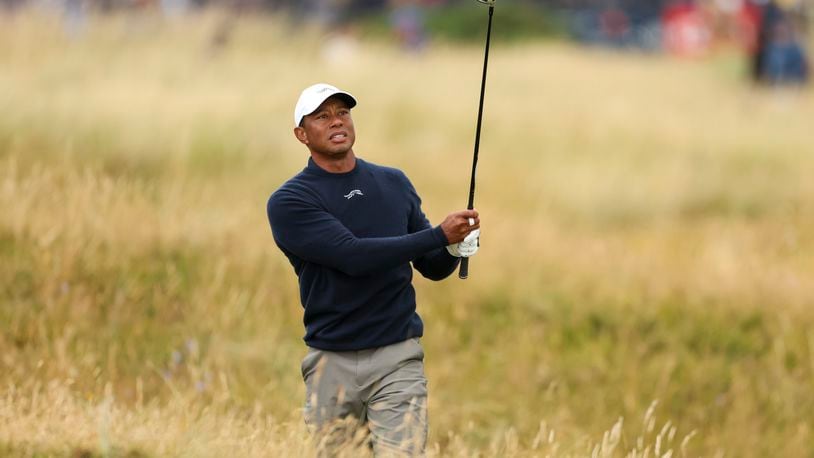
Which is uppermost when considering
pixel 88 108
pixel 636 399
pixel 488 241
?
pixel 88 108

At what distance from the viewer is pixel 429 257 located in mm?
4625

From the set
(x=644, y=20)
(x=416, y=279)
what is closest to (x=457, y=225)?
(x=416, y=279)

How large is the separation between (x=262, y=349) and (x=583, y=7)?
41.9 metres

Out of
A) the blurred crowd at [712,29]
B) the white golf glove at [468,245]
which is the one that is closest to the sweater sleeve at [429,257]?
the white golf glove at [468,245]

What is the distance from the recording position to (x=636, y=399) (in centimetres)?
733

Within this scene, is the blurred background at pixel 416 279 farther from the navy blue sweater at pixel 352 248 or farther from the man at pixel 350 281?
the navy blue sweater at pixel 352 248

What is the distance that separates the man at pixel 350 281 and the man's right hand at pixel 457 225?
2cm

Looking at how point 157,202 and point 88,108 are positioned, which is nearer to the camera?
point 157,202

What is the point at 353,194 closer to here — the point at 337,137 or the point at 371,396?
the point at 337,137

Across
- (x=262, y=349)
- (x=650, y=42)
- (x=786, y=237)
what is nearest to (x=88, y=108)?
(x=262, y=349)

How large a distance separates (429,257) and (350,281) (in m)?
0.38

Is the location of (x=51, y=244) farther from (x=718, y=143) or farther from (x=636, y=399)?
(x=718, y=143)

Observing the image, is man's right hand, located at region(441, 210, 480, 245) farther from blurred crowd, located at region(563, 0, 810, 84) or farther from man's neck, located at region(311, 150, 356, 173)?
blurred crowd, located at region(563, 0, 810, 84)

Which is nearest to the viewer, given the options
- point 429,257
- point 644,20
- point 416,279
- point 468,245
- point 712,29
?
point 468,245
